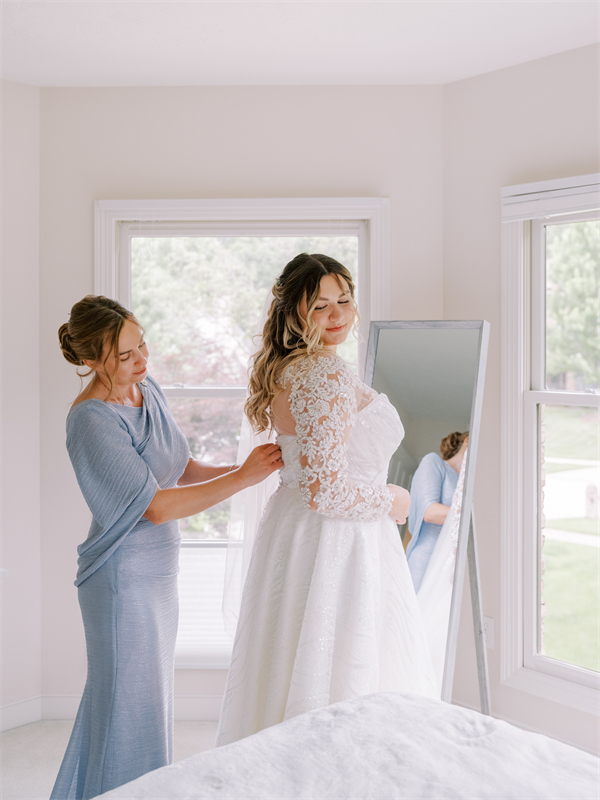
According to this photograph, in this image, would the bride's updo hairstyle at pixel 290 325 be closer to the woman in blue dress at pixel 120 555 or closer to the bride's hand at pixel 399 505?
the woman in blue dress at pixel 120 555

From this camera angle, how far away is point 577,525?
2.56 meters

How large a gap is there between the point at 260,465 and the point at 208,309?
132cm

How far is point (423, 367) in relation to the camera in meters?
2.42

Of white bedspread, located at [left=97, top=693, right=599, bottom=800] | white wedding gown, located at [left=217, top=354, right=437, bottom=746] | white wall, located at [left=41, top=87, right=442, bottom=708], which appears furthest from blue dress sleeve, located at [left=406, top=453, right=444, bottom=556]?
white bedspread, located at [left=97, top=693, right=599, bottom=800]

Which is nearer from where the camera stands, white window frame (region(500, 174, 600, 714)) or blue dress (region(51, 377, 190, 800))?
blue dress (region(51, 377, 190, 800))

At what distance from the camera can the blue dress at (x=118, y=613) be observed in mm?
1722

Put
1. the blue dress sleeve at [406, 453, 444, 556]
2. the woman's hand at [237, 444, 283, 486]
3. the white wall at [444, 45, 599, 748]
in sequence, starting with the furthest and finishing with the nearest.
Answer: the white wall at [444, 45, 599, 748] → the blue dress sleeve at [406, 453, 444, 556] → the woman's hand at [237, 444, 283, 486]

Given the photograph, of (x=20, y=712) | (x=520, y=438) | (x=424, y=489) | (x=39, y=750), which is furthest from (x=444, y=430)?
(x=20, y=712)

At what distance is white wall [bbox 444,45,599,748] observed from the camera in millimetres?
2475

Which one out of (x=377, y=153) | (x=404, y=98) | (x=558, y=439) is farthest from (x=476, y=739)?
(x=404, y=98)

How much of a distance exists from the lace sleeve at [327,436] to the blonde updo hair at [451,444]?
699mm

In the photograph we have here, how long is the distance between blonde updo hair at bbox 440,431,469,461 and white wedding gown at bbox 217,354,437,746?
0.54 m

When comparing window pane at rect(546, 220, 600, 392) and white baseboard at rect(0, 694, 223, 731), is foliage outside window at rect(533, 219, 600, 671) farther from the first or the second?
white baseboard at rect(0, 694, 223, 731)

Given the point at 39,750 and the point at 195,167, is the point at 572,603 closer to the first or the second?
the point at 39,750
